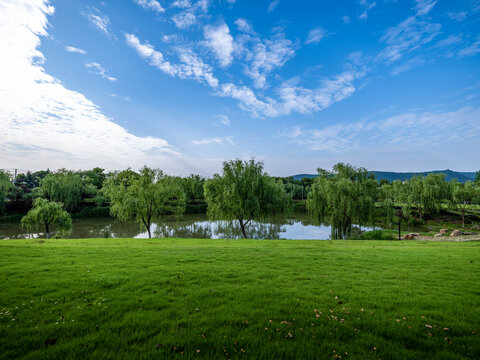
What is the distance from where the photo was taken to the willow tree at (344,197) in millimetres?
21922

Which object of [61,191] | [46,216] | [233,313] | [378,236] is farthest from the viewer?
[61,191]

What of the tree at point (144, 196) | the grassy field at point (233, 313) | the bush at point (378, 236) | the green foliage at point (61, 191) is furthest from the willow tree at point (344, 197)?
the green foliage at point (61, 191)

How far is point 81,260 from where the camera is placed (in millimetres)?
7895

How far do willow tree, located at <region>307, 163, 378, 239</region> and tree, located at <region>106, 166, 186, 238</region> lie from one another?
16172 mm

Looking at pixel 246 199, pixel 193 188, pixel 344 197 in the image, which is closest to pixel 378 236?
pixel 344 197

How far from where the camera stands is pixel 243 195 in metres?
22.2

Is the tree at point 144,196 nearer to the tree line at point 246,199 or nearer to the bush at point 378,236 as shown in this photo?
the tree line at point 246,199

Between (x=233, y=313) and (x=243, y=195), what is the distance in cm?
1838

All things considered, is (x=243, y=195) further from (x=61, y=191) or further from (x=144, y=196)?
(x=61, y=191)

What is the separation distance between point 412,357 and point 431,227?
41047 millimetres

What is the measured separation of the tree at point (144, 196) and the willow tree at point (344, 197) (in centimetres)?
1617

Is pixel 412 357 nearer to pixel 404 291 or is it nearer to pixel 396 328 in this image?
pixel 396 328

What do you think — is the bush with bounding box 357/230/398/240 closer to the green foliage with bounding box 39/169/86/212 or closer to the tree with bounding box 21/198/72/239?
the tree with bounding box 21/198/72/239

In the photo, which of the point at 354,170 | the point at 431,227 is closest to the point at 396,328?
the point at 354,170
